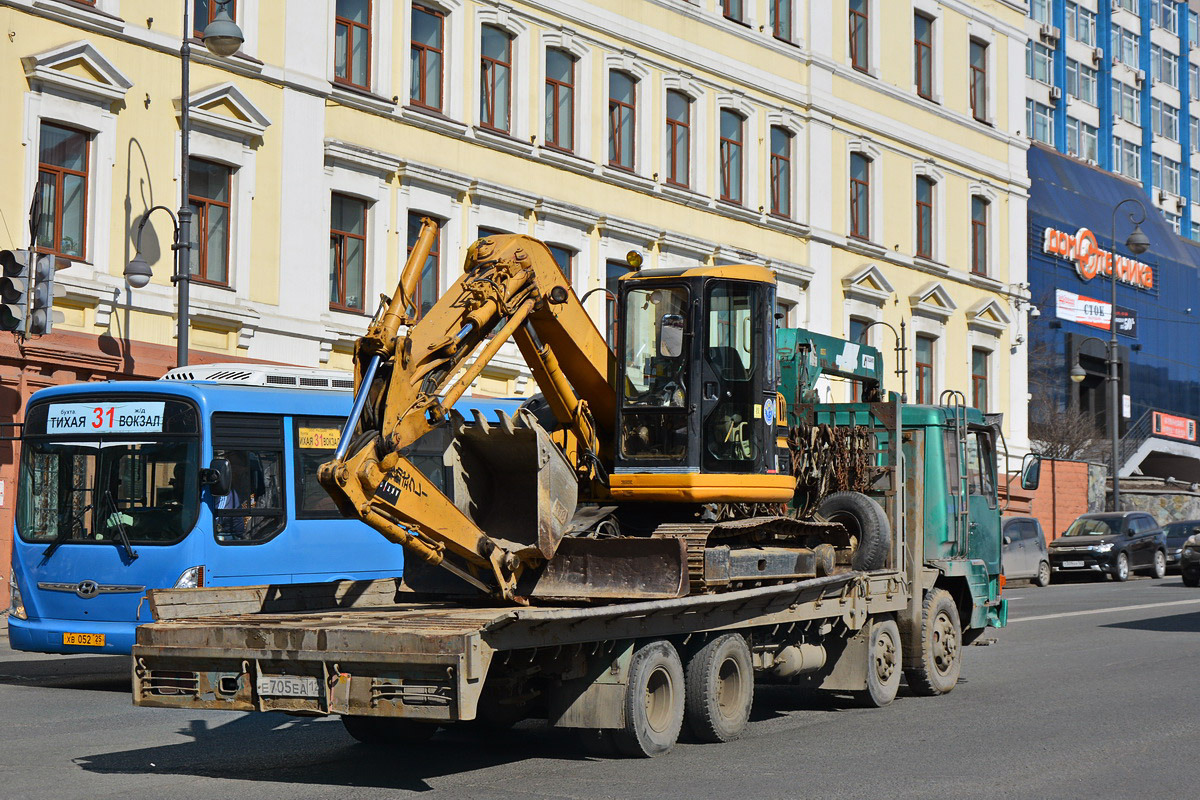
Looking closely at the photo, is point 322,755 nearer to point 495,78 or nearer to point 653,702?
point 653,702

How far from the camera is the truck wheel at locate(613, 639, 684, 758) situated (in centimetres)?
1017

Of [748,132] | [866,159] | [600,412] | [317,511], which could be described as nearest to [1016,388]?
[866,159]

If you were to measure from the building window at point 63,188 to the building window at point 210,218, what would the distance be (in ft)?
5.98

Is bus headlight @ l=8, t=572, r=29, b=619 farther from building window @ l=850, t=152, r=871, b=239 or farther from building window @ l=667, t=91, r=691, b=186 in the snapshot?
building window @ l=850, t=152, r=871, b=239

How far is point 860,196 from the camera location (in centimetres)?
3888

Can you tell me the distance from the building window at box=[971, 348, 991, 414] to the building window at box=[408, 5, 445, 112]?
63.4ft

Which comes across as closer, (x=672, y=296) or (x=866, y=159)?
(x=672, y=296)

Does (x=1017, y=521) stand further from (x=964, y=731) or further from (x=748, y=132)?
(x=964, y=731)

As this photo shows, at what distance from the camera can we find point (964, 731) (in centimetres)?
1207

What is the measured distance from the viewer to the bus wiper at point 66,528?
15.9 metres

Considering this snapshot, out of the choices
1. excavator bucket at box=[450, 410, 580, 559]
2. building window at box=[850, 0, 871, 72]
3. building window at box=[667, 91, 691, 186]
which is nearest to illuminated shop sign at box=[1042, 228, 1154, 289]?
building window at box=[850, 0, 871, 72]

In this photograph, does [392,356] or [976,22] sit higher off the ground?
[976,22]

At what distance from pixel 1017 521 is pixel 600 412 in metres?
25.2

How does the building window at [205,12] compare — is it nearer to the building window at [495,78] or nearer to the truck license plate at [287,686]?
the building window at [495,78]
